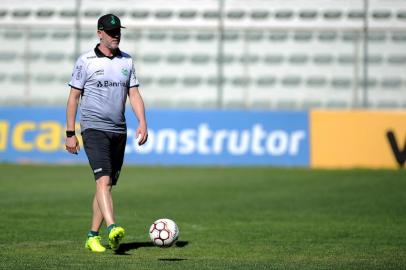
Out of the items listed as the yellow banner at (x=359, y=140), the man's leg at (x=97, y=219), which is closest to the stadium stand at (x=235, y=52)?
the yellow banner at (x=359, y=140)

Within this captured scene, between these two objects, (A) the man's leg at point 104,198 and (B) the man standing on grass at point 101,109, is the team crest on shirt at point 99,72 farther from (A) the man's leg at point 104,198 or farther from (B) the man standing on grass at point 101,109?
(A) the man's leg at point 104,198

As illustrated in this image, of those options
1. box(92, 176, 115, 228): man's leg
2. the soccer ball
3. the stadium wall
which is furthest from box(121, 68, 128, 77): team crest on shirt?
the stadium wall

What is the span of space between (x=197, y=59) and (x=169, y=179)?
281 inches

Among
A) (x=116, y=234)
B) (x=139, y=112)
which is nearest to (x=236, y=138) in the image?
(x=139, y=112)

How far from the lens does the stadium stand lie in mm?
25047

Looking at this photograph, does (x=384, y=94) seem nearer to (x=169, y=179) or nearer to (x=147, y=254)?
(x=169, y=179)

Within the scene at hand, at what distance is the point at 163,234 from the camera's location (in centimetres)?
953

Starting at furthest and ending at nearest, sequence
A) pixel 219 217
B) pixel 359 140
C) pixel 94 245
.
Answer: pixel 359 140 < pixel 219 217 < pixel 94 245

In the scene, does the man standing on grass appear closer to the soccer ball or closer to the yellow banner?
the soccer ball

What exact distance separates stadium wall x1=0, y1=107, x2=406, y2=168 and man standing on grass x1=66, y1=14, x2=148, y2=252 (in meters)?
13.3

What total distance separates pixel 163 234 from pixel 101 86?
1611 mm

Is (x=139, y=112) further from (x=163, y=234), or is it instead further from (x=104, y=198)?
(x=163, y=234)

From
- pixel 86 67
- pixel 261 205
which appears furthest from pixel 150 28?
pixel 86 67

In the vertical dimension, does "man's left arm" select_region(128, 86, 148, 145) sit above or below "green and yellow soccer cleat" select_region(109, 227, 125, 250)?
above
